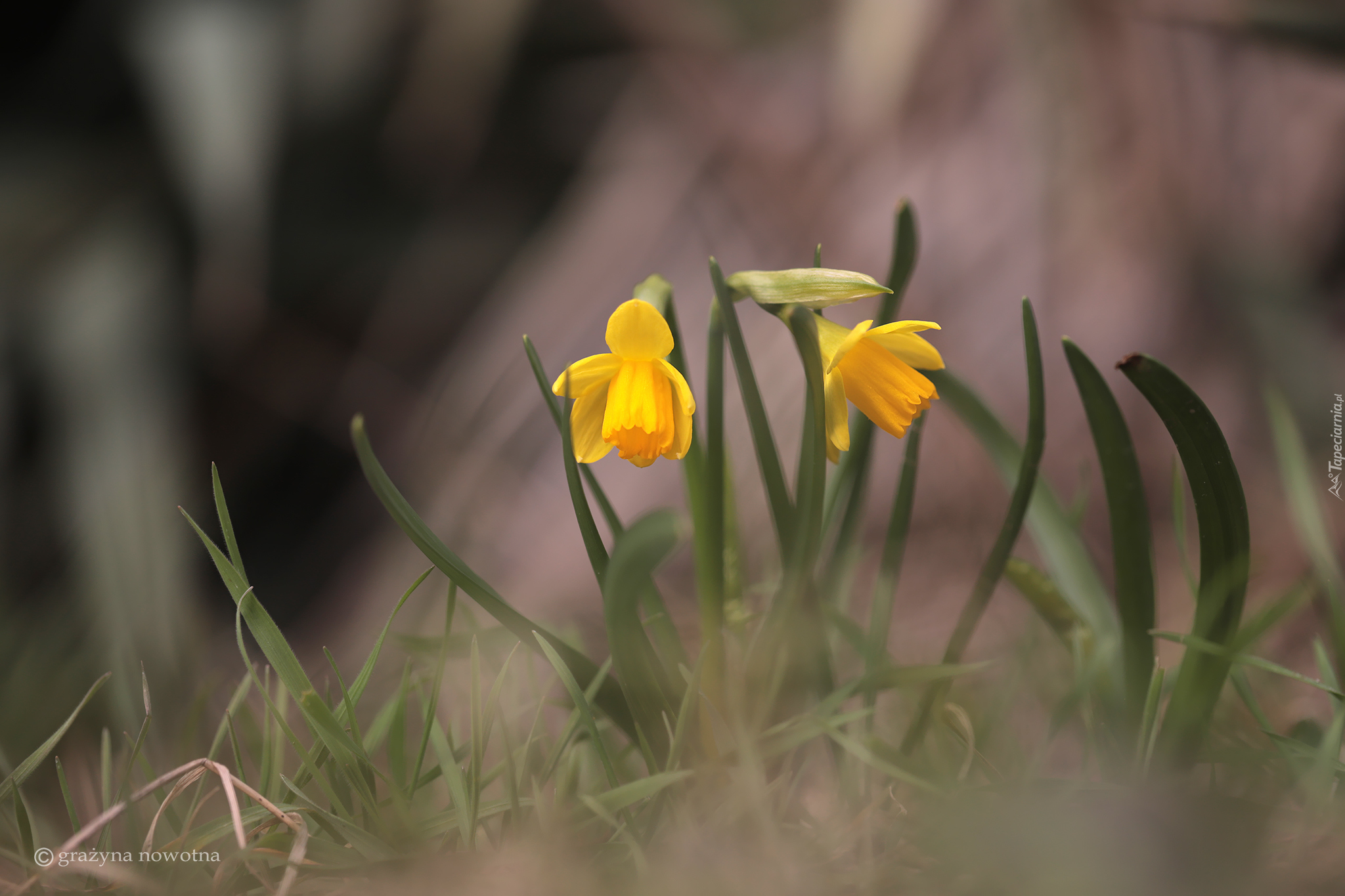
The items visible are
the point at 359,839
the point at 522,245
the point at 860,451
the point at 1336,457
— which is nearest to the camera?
the point at 359,839

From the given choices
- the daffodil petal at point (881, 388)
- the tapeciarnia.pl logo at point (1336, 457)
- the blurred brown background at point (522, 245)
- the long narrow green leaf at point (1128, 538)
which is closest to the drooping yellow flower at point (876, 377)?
the daffodil petal at point (881, 388)

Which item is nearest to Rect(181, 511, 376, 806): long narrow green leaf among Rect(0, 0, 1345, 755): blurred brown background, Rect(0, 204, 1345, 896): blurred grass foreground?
Rect(0, 204, 1345, 896): blurred grass foreground

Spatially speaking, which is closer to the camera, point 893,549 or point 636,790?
point 636,790

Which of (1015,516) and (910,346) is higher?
(910,346)

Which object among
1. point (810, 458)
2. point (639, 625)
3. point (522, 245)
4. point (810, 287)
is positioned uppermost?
point (522, 245)

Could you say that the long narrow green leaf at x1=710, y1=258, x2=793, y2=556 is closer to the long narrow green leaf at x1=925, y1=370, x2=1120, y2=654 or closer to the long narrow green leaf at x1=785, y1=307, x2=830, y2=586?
the long narrow green leaf at x1=785, y1=307, x2=830, y2=586

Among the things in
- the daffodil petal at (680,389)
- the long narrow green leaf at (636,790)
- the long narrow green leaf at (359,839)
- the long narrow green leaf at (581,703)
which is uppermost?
the daffodil petal at (680,389)

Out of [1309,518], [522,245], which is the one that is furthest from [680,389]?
[522,245]

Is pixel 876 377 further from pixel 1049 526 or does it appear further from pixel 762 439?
pixel 1049 526

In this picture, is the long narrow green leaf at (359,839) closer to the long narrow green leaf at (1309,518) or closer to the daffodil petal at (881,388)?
the daffodil petal at (881,388)
